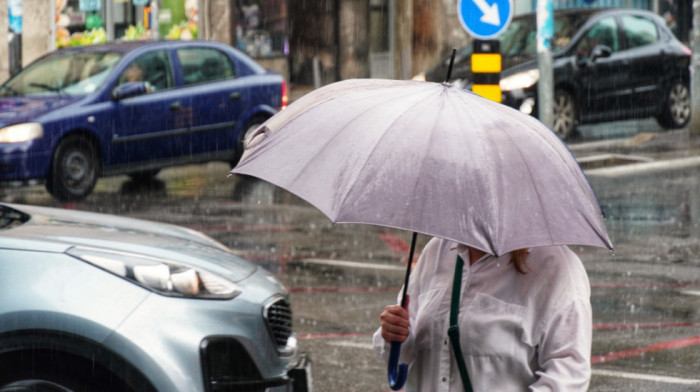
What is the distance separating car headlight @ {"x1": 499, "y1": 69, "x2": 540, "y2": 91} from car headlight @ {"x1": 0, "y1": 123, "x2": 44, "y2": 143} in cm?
644

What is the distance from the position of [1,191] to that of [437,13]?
1342 centimetres

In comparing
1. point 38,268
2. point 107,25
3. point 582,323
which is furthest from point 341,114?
point 107,25

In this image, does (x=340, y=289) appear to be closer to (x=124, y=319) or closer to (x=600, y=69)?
(x=124, y=319)

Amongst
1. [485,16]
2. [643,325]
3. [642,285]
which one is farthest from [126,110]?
[643,325]

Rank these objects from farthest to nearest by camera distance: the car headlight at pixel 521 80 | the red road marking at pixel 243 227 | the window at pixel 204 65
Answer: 1. the car headlight at pixel 521 80
2. the window at pixel 204 65
3. the red road marking at pixel 243 227

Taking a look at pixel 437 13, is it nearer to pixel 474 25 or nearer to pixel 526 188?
pixel 474 25

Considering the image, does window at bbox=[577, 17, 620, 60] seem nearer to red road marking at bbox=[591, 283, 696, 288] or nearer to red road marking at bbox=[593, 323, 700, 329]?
red road marking at bbox=[591, 283, 696, 288]

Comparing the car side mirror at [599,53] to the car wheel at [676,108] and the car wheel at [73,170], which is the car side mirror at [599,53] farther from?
the car wheel at [73,170]

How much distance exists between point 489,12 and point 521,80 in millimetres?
5475

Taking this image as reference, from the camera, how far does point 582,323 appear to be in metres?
2.96

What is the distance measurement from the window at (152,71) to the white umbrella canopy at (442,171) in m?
11.5

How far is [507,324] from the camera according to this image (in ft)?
9.82

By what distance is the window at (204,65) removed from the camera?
15.0 m

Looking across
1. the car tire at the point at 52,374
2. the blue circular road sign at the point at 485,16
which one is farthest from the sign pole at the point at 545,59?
the car tire at the point at 52,374
